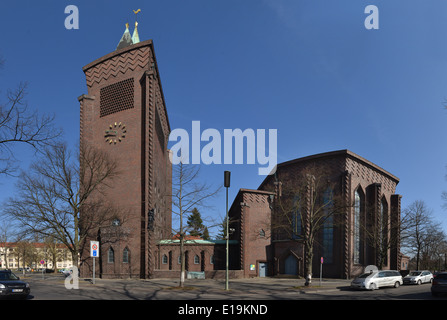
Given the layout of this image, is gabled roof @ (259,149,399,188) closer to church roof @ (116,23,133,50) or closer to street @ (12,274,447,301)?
street @ (12,274,447,301)

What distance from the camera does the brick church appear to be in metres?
39.8

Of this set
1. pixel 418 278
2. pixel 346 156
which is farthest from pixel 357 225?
pixel 418 278

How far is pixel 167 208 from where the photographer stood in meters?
38.7

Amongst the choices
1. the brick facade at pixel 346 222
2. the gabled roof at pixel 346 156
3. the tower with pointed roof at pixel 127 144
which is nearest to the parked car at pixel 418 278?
the brick facade at pixel 346 222

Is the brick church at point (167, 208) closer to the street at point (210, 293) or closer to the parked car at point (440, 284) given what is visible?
the street at point (210, 293)

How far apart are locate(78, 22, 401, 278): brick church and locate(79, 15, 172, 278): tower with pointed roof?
107 millimetres

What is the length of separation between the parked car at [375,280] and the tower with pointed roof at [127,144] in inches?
805

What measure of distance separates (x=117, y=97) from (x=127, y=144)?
6.19 meters

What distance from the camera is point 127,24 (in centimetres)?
5509

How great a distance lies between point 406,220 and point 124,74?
38077 millimetres

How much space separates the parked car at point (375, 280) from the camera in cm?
2729

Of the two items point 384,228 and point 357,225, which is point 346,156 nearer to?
point 357,225

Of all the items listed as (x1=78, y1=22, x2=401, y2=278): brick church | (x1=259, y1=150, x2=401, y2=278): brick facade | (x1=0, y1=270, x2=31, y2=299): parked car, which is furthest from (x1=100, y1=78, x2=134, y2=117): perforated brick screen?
(x1=0, y1=270, x2=31, y2=299): parked car
